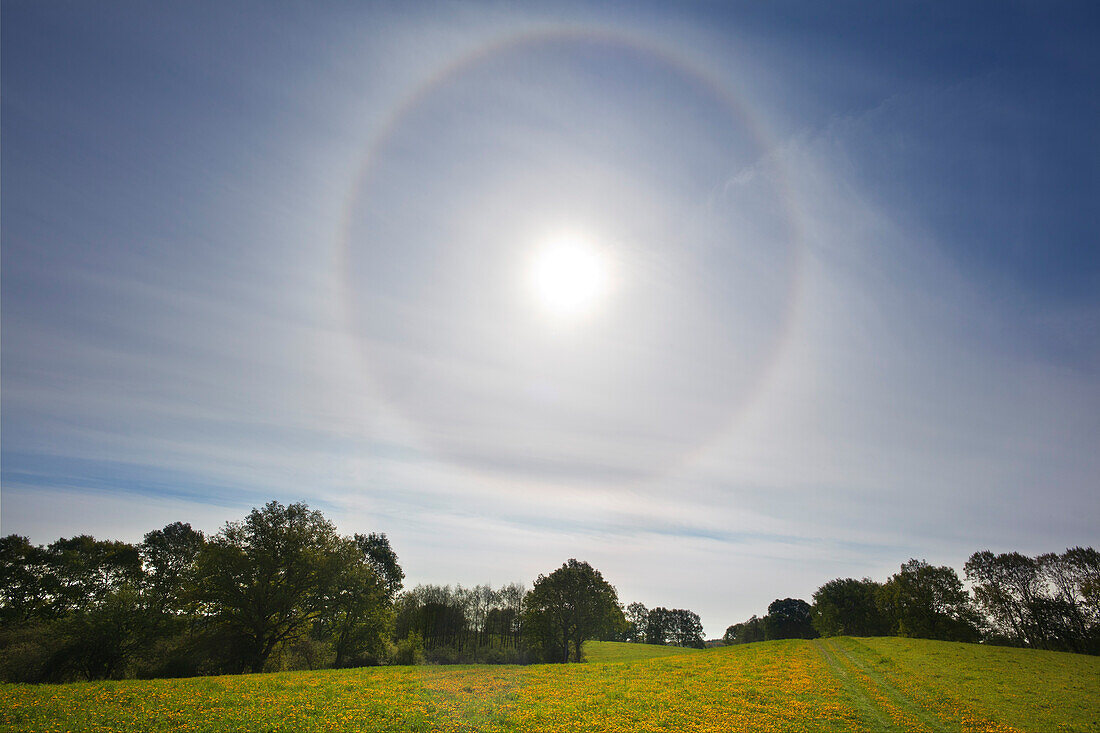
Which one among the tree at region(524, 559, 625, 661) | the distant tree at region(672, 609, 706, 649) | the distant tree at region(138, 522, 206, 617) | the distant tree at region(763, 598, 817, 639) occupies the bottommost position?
the distant tree at region(672, 609, 706, 649)

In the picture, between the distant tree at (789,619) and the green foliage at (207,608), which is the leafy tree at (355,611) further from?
the distant tree at (789,619)

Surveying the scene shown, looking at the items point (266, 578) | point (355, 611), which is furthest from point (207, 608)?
point (355, 611)

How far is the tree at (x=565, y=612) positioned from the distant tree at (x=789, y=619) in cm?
11666

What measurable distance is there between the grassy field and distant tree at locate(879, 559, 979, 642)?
5878 centimetres

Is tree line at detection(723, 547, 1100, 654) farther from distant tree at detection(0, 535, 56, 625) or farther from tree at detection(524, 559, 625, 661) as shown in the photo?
distant tree at detection(0, 535, 56, 625)

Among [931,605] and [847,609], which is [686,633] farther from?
[931,605]

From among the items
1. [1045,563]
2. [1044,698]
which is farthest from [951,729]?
[1045,563]

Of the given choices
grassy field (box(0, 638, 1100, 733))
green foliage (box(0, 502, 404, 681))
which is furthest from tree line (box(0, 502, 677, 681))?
grassy field (box(0, 638, 1100, 733))

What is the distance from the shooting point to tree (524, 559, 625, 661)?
80.1 meters

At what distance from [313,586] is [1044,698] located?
6275 centimetres

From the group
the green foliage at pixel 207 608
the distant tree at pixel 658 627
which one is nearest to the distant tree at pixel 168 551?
the green foliage at pixel 207 608

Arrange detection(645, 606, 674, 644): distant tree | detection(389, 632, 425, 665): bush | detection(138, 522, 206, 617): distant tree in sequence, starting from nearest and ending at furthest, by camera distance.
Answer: detection(389, 632, 425, 665): bush < detection(138, 522, 206, 617): distant tree < detection(645, 606, 674, 644): distant tree

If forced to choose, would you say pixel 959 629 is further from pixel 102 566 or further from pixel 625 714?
pixel 102 566

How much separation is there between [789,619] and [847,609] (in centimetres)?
3831
